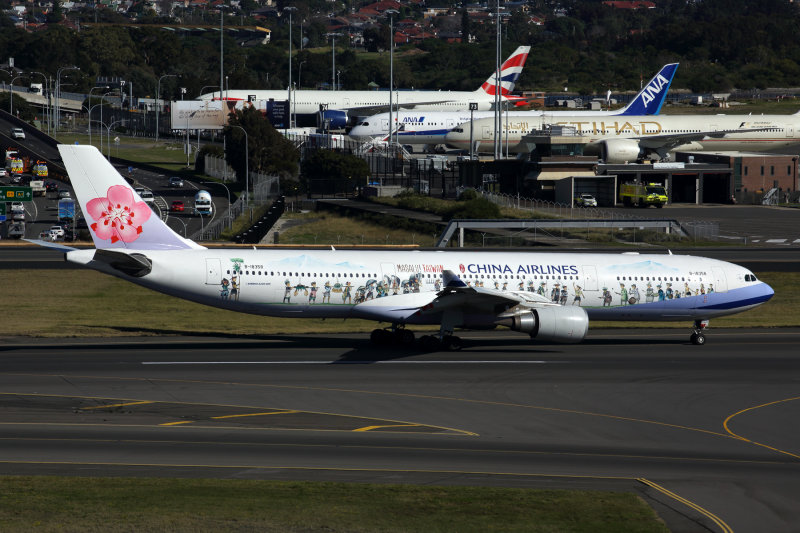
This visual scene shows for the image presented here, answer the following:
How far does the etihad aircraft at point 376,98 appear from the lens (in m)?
161

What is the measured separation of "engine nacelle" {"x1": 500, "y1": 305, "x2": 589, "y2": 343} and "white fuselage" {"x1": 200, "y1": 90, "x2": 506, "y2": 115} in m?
126

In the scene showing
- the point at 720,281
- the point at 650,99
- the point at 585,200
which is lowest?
the point at 720,281

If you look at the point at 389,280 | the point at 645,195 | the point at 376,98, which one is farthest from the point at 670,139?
the point at 389,280

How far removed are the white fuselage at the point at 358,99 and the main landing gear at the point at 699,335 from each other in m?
120

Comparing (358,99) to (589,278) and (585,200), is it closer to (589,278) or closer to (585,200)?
(585,200)

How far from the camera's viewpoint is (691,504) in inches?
880

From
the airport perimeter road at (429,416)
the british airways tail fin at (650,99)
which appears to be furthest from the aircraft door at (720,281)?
the british airways tail fin at (650,99)

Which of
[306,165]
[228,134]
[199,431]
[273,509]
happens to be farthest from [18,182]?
[273,509]

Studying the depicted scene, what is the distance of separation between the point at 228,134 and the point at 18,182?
A: 2536 centimetres

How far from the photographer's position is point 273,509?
20906 millimetres

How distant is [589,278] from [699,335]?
5901 mm

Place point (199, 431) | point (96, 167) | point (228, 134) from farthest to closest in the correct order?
point (228, 134), point (96, 167), point (199, 431)

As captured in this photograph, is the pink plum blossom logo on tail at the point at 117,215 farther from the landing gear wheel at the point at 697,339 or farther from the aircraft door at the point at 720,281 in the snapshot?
the aircraft door at the point at 720,281

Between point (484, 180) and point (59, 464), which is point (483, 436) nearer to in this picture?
point (59, 464)
